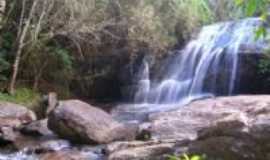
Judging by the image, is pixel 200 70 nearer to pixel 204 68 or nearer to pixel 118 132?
pixel 204 68

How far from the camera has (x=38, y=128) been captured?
8.35m

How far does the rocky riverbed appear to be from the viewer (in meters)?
4.69

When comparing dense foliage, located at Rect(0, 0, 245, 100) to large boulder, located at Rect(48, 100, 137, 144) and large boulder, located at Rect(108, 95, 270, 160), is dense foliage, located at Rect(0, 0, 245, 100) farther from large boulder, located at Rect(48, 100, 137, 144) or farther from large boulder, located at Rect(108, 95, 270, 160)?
large boulder, located at Rect(108, 95, 270, 160)

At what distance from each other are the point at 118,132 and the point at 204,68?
14.6 ft

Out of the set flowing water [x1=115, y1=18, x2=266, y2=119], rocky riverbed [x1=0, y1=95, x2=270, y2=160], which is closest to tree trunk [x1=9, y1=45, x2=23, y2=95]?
rocky riverbed [x1=0, y1=95, x2=270, y2=160]

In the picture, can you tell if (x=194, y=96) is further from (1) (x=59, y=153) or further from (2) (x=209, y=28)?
(1) (x=59, y=153)

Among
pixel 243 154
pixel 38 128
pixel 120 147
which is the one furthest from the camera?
pixel 38 128

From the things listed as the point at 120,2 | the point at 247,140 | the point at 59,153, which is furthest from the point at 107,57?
the point at 247,140

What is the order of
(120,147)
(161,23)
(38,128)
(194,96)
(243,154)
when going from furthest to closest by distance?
(161,23), (194,96), (38,128), (120,147), (243,154)

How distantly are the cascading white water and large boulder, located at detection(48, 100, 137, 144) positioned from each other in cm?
360

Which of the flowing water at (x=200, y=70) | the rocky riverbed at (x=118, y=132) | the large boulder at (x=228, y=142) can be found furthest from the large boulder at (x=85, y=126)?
the flowing water at (x=200, y=70)

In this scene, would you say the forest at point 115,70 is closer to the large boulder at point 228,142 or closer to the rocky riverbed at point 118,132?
the rocky riverbed at point 118,132

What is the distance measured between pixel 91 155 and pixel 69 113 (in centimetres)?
126

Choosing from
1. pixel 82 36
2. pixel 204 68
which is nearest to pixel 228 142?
pixel 82 36
